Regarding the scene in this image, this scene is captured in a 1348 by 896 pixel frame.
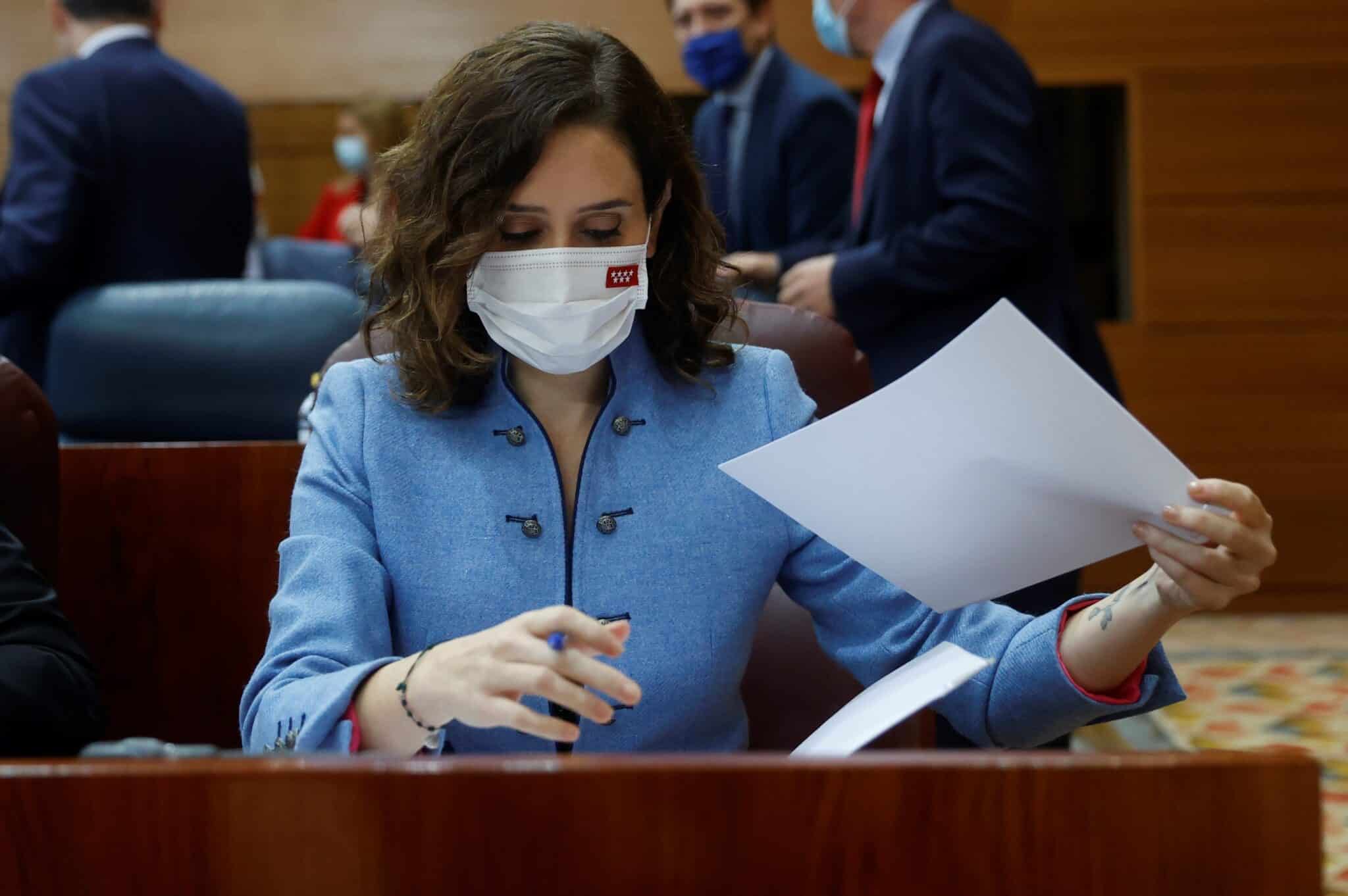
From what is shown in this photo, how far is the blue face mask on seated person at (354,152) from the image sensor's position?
4.01 metres

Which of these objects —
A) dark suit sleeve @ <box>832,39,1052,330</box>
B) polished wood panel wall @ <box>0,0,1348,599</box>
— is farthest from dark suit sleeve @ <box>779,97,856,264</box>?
polished wood panel wall @ <box>0,0,1348,599</box>

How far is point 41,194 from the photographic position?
2.72 metres

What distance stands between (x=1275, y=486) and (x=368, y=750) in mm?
3797

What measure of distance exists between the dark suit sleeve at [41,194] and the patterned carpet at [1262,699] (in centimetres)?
222

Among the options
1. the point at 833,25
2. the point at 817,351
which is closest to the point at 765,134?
the point at 833,25

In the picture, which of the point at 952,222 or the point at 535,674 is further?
the point at 952,222

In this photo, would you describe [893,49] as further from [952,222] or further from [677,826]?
[677,826]

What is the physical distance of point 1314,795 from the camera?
1.93 ft

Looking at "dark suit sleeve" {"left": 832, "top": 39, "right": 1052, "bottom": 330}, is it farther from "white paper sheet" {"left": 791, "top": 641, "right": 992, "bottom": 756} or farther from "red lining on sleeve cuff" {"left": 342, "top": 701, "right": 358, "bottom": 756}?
"red lining on sleeve cuff" {"left": 342, "top": 701, "right": 358, "bottom": 756}

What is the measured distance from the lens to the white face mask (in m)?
1.22

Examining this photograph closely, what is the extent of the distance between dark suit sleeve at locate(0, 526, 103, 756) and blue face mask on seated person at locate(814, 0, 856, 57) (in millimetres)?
1737

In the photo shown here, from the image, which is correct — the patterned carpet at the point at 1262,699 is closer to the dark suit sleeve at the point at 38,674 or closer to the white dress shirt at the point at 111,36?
the dark suit sleeve at the point at 38,674

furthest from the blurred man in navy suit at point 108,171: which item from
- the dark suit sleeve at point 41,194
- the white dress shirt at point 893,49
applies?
the white dress shirt at point 893,49

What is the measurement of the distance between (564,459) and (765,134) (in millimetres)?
1600
